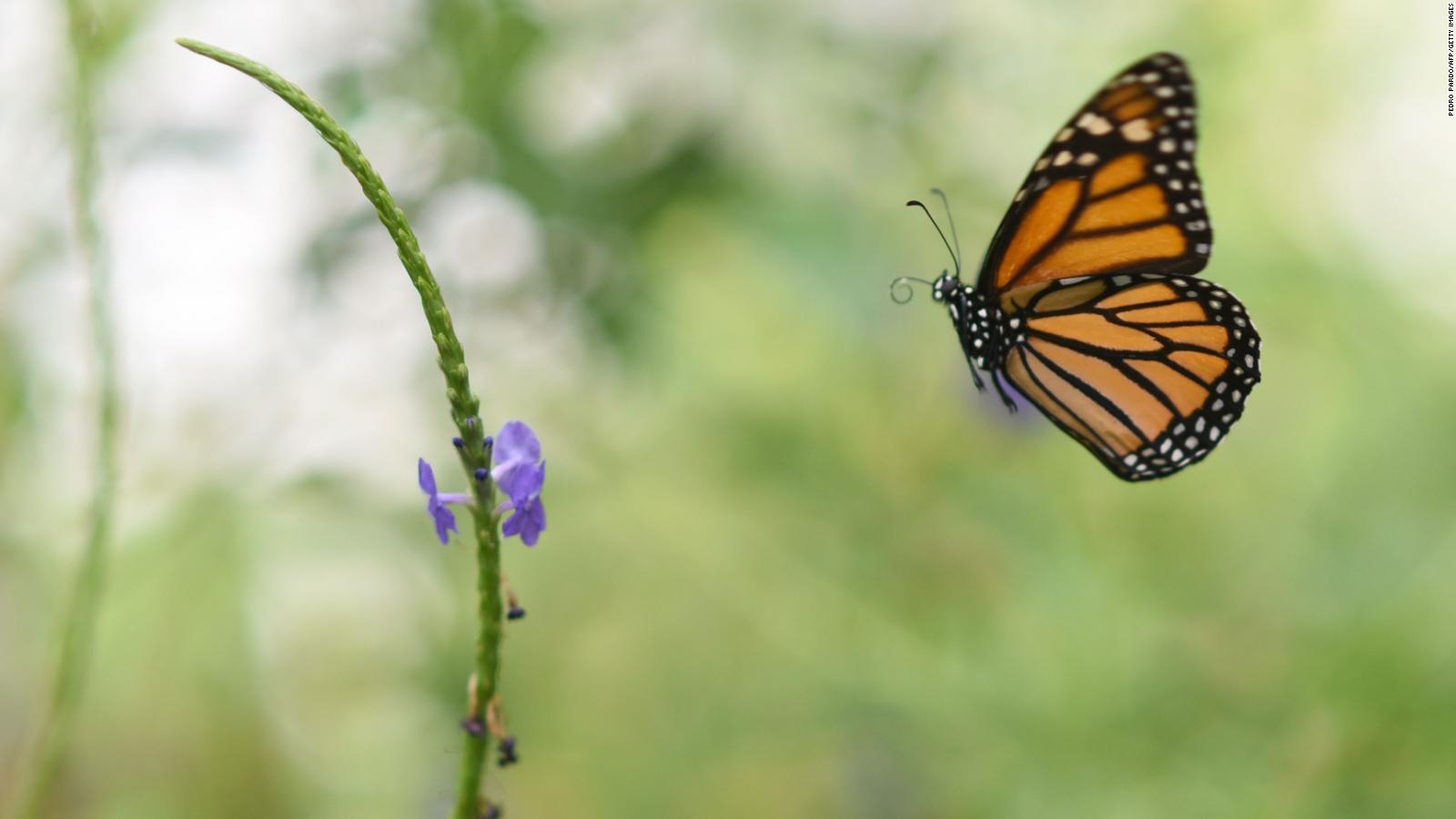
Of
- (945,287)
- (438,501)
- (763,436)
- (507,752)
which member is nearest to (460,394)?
(438,501)

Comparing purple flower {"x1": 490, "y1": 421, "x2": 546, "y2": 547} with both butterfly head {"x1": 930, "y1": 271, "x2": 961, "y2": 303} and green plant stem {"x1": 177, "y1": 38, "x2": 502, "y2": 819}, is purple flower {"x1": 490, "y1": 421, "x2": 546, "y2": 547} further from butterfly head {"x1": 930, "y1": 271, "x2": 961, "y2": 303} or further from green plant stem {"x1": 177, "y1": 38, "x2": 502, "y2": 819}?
butterfly head {"x1": 930, "y1": 271, "x2": 961, "y2": 303}

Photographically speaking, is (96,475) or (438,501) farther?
(96,475)

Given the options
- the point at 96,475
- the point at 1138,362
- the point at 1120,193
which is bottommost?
the point at 96,475

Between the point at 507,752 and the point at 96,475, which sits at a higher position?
the point at 96,475

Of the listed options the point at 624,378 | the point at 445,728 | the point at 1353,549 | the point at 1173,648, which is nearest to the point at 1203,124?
the point at 1353,549

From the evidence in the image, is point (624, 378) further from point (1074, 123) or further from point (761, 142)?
point (1074, 123)

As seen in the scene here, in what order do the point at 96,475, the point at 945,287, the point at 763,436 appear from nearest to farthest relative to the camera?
the point at 96,475
the point at 945,287
the point at 763,436

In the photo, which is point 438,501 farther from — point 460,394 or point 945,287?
point 945,287
